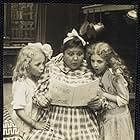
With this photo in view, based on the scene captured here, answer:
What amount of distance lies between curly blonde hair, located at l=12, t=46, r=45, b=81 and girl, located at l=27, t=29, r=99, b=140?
0.16 ft

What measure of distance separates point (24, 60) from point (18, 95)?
0.26 feet

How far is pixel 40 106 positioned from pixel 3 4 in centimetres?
24

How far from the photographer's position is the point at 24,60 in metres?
0.93

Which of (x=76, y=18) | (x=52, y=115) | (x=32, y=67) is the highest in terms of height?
(x=76, y=18)

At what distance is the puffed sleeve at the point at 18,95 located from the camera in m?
0.93

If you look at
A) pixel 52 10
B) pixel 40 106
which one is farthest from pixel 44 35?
pixel 40 106

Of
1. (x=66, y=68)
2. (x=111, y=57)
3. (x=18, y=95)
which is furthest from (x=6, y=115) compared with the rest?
(x=111, y=57)

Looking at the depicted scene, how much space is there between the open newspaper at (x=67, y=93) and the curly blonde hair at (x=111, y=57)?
67 millimetres

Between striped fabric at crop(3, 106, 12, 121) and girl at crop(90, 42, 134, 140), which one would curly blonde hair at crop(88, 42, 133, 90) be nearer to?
girl at crop(90, 42, 134, 140)

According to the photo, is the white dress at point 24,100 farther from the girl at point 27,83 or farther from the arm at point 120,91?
the arm at point 120,91

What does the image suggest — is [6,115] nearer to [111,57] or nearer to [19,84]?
[19,84]

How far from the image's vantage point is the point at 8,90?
930mm

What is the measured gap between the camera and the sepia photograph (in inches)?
36.6

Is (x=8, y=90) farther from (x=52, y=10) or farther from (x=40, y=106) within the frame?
(x=52, y=10)
